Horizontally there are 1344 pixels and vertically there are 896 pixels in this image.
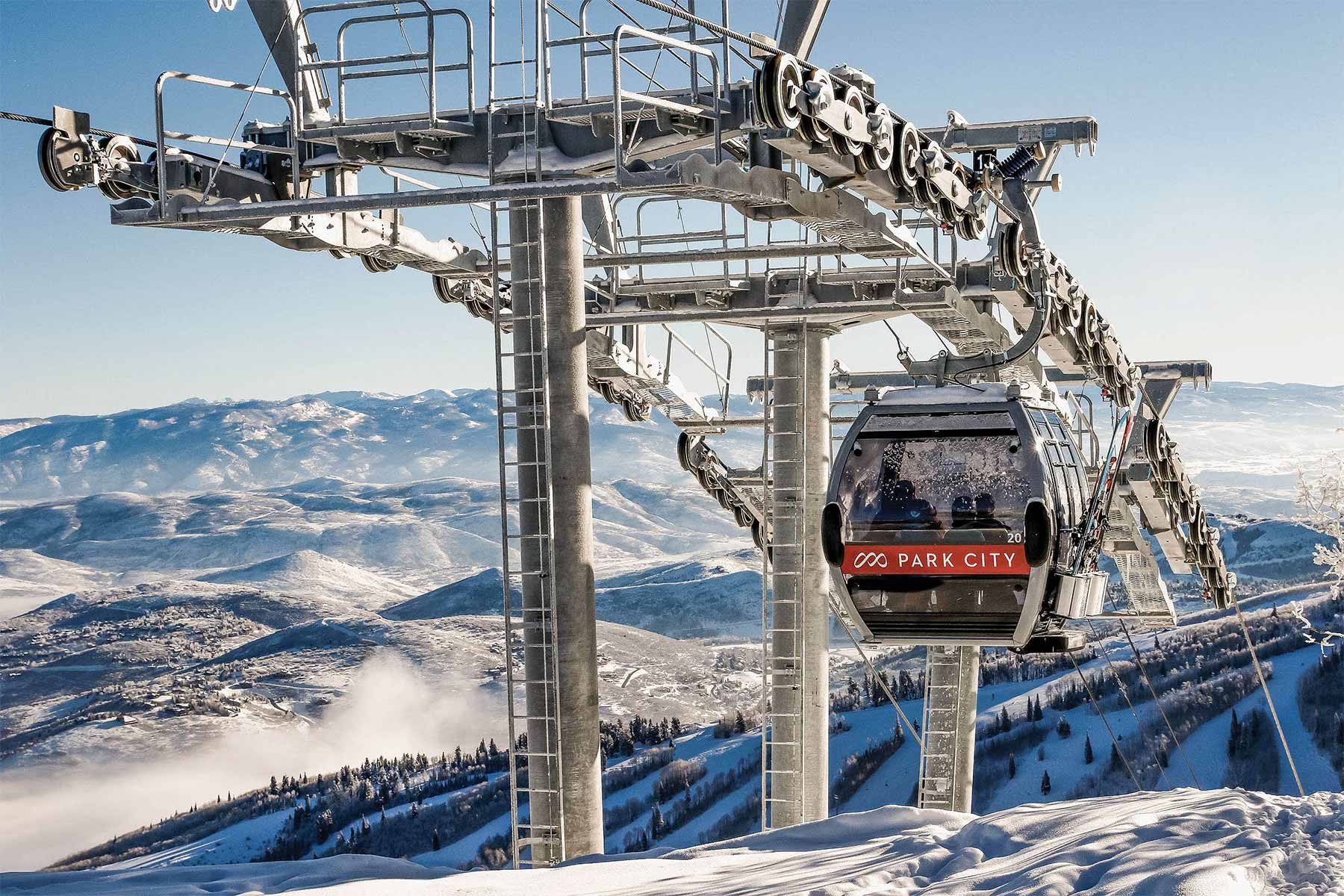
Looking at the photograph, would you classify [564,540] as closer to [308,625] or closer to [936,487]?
[936,487]

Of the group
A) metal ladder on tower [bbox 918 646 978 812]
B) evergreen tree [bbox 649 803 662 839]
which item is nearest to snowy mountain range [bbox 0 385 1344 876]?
evergreen tree [bbox 649 803 662 839]

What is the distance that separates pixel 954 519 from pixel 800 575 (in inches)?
346

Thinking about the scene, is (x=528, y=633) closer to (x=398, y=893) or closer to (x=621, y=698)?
(x=398, y=893)

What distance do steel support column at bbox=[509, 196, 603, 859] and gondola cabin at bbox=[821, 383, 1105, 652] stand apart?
10.4 ft

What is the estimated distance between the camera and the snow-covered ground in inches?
356

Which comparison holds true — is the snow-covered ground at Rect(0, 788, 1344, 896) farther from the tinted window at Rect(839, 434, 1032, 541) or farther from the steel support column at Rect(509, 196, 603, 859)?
the tinted window at Rect(839, 434, 1032, 541)

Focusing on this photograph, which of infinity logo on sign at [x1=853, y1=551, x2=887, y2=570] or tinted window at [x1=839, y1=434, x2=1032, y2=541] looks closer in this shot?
tinted window at [x1=839, y1=434, x2=1032, y2=541]

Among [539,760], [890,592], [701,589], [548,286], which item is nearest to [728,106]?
[548,286]

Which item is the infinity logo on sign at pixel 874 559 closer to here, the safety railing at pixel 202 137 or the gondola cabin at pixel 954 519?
the gondola cabin at pixel 954 519

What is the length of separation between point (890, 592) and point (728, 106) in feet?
14.5

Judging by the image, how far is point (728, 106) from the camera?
13.4 meters

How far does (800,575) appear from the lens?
2086 centimetres

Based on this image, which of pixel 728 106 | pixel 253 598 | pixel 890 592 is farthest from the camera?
pixel 253 598

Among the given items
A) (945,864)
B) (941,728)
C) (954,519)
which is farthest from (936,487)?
(941,728)
